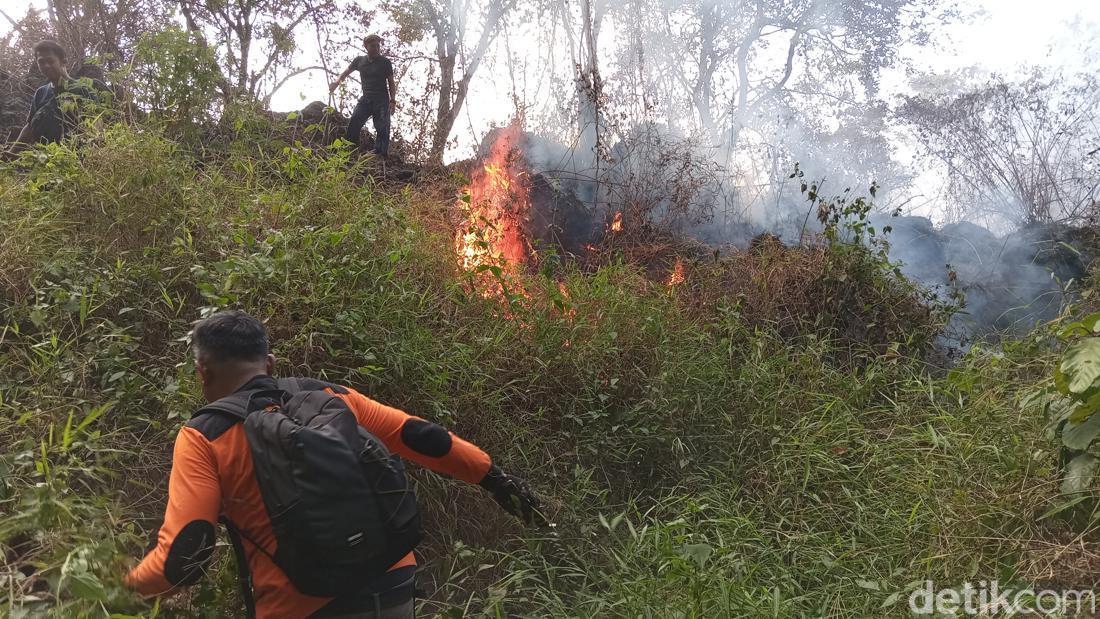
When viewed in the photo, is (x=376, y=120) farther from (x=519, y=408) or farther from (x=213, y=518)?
(x=213, y=518)

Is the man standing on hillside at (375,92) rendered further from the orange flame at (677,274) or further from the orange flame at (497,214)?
the orange flame at (677,274)

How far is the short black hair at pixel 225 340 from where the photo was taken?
2293 mm

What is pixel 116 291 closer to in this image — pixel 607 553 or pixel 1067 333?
pixel 607 553

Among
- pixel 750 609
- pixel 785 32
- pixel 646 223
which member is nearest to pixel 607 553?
pixel 750 609

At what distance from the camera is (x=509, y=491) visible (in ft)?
9.30

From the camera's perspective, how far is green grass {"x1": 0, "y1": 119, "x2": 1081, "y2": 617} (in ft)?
10.4

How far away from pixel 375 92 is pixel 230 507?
6.12 metres

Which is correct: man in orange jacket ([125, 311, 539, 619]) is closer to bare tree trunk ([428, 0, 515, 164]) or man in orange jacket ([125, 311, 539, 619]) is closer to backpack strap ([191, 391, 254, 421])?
backpack strap ([191, 391, 254, 421])

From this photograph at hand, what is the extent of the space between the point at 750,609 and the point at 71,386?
3516mm

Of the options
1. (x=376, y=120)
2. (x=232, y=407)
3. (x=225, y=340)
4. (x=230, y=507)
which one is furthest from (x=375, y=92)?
(x=230, y=507)

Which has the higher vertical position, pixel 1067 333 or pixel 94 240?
pixel 94 240

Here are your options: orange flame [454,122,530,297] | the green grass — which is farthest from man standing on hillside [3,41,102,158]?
orange flame [454,122,530,297]

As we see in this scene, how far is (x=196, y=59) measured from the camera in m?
5.91

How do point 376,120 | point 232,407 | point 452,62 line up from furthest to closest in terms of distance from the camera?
point 452,62 < point 376,120 < point 232,407
